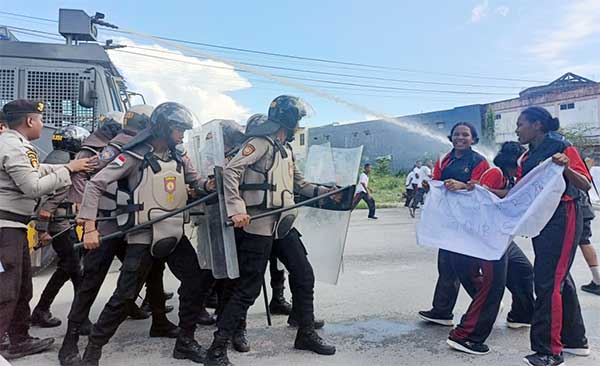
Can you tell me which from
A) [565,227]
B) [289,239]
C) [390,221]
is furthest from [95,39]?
[390,221]

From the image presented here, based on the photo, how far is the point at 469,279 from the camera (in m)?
4.06

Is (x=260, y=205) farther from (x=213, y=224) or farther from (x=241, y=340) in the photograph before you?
(x=241, y=340)

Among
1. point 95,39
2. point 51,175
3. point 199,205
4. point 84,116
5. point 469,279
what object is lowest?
point 469,279

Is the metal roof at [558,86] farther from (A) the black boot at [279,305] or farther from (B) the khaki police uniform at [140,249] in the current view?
(B) the khaki police uniform at [140,249]

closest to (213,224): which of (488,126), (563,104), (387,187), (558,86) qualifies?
(387,187)

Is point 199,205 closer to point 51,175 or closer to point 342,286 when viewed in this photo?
point 51,175

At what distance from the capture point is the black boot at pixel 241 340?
12.3 ft

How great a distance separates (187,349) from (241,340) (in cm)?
44

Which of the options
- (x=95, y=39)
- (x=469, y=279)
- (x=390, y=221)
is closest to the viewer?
(x=469, y=279)

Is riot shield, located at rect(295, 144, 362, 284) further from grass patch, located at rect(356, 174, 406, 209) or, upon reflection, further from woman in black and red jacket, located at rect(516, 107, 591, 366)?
grass patch, located at rect(356, 174, 406, 209)

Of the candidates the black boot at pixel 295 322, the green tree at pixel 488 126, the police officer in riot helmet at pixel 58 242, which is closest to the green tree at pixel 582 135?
the green tree at pixel 488 126

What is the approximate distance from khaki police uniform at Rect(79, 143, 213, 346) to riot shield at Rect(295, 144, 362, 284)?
3.68ft

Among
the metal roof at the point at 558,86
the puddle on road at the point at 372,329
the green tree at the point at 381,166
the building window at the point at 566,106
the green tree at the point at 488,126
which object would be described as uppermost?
the metal roof at the point at 558,86

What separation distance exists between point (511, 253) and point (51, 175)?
378 cm
